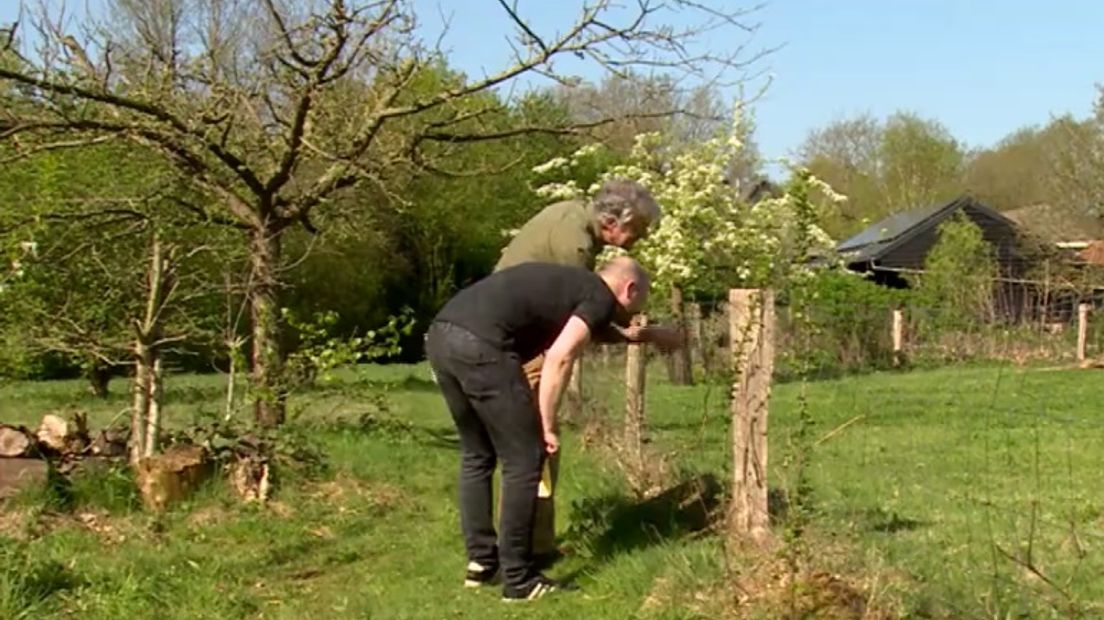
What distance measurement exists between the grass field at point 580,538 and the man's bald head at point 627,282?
2.74 feet

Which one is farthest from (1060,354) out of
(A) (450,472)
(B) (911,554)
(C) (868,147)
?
(C) (868,147)

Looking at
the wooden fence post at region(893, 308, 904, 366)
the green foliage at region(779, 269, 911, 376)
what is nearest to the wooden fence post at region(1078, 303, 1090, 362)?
the wooden fence post at region(893, 308, 904, 366)

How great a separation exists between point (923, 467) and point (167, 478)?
5.17 m

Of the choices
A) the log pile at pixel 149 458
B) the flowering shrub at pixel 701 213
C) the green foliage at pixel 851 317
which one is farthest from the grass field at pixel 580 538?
the flowering shrub at pixel 701 213

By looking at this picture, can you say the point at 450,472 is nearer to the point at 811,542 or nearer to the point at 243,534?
the point at 243,534

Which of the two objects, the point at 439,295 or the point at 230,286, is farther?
the point at 439,295

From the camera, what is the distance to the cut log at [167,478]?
7.29 meters

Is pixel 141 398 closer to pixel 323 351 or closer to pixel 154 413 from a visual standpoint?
pixel 154 413

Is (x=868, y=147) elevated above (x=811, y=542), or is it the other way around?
(x=868, y=147)

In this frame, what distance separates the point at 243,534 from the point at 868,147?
53608 millimetres

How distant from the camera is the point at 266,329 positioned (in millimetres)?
8930

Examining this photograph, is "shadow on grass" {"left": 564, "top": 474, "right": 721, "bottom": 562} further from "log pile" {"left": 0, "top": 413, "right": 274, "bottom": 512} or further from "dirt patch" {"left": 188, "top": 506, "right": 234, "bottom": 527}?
"log pile" {"left": 0, "top": 413, "right": 274, "bottom": 512}

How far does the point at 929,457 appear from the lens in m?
10.2

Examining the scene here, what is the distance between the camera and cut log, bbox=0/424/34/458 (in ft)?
24.1
